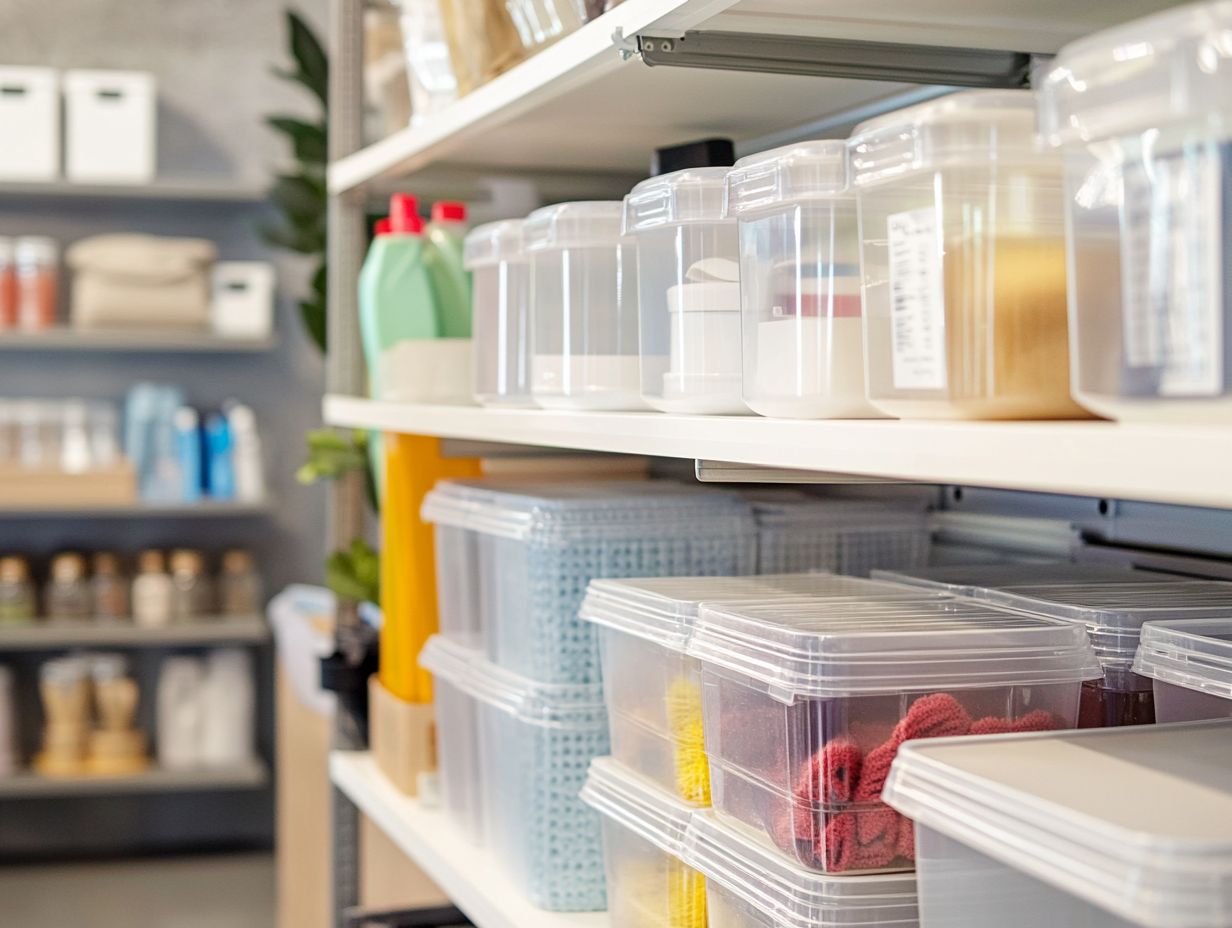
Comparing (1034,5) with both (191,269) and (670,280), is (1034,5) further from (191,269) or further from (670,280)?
(191,269)

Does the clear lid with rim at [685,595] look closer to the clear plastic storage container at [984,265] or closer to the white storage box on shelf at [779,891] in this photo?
the white storage box on shelf at [779,891]

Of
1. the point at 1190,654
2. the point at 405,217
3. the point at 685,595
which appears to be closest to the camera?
the point at 1190,654

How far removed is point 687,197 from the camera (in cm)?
111

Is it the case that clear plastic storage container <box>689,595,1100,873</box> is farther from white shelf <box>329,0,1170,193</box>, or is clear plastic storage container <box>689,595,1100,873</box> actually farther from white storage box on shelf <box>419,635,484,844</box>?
white storage box on shelf <box>419,635,484,844</box>

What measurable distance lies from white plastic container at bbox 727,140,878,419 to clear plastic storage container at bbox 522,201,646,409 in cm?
29

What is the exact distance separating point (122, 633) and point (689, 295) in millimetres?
3682

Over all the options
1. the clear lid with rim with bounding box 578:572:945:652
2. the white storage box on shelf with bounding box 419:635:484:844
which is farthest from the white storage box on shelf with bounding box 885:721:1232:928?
the white storage box on shelf with bounding box 419:635:484:844

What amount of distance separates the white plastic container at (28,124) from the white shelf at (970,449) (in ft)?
12.0

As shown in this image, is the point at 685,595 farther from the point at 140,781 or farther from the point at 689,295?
the point at 140,781

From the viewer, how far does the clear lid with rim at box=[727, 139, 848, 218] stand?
0.90 meters

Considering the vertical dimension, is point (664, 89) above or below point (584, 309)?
above

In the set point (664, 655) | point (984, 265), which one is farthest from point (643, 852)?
point (984, 265)

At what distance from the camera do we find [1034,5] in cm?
108

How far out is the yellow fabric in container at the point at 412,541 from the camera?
1867mm
